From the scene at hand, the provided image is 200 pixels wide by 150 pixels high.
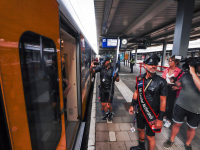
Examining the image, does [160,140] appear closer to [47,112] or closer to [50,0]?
[47,112]

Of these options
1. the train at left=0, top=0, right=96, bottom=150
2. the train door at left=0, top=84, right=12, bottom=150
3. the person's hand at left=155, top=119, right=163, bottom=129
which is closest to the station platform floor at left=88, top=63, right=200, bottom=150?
the person's hand at left=155, top=119, right=163, bottom=129

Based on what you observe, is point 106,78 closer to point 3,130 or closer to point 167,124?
point 167,124

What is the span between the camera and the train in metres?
0.69

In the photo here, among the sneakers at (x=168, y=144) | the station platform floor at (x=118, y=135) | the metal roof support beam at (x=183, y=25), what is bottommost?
the station platform floor at (x=118, y=135)

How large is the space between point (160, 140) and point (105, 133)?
139 cm

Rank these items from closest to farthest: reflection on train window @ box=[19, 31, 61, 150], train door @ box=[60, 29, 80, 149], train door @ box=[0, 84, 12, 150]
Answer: train door @ box=[0, 84, 12, 150] < reflection on train window @ box=[19, 31, 61, 150] < train door @ box=[60, 29, 80, 149]

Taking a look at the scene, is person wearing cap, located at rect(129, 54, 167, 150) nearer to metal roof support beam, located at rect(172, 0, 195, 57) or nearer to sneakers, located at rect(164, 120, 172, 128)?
sneakers, located at rect(164, 120, 172, 128)

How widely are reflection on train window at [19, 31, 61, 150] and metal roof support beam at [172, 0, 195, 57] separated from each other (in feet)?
13.1

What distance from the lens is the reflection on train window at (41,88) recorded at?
0.89 meters

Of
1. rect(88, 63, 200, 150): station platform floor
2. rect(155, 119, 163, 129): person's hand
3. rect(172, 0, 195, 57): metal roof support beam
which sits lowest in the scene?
rect(88, 63, 200, 150): station platform floor

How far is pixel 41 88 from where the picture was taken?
117 cm

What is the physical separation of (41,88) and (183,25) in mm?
4395

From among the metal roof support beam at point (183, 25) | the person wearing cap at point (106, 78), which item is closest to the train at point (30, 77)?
the person wearing cap at point (106, 78)

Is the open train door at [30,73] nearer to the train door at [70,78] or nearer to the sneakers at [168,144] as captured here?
the train door at [70,78]
